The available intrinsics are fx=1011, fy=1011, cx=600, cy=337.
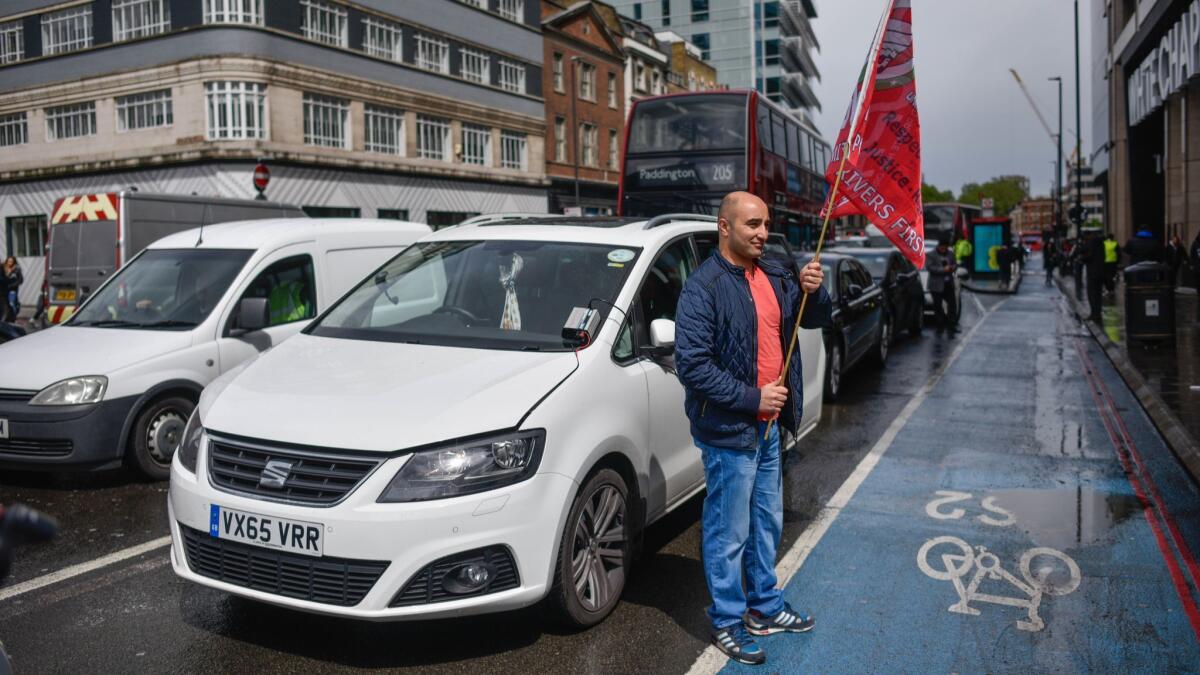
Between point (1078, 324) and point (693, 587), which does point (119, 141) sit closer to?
point (1078, 324)

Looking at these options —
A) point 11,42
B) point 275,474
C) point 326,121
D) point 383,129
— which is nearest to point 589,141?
point 383,129

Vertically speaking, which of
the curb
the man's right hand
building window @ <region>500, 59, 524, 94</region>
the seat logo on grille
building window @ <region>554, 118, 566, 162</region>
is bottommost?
the curb

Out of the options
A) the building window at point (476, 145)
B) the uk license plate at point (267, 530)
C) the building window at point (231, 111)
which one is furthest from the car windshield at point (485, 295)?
the building window at point (476, 145)

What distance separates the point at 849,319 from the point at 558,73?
37.9m

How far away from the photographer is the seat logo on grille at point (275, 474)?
388 cm

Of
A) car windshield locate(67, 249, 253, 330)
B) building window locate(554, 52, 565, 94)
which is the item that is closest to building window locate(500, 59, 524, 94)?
building window locate(554, 52, 565, 94)

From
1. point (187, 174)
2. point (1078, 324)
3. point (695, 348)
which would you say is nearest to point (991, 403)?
point (695, 348)

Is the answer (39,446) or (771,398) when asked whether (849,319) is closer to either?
(771,398)

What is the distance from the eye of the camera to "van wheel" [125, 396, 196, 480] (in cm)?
710

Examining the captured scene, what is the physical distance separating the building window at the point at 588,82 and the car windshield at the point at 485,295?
146 feet

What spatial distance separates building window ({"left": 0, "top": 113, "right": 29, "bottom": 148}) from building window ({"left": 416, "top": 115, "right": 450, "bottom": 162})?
44.1 feet

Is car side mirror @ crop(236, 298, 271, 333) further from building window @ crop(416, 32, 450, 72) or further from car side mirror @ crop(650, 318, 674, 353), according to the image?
building window @ crop(416, 32, 450, 72)

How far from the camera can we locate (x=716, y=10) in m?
82.2

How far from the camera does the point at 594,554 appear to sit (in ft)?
14.4
